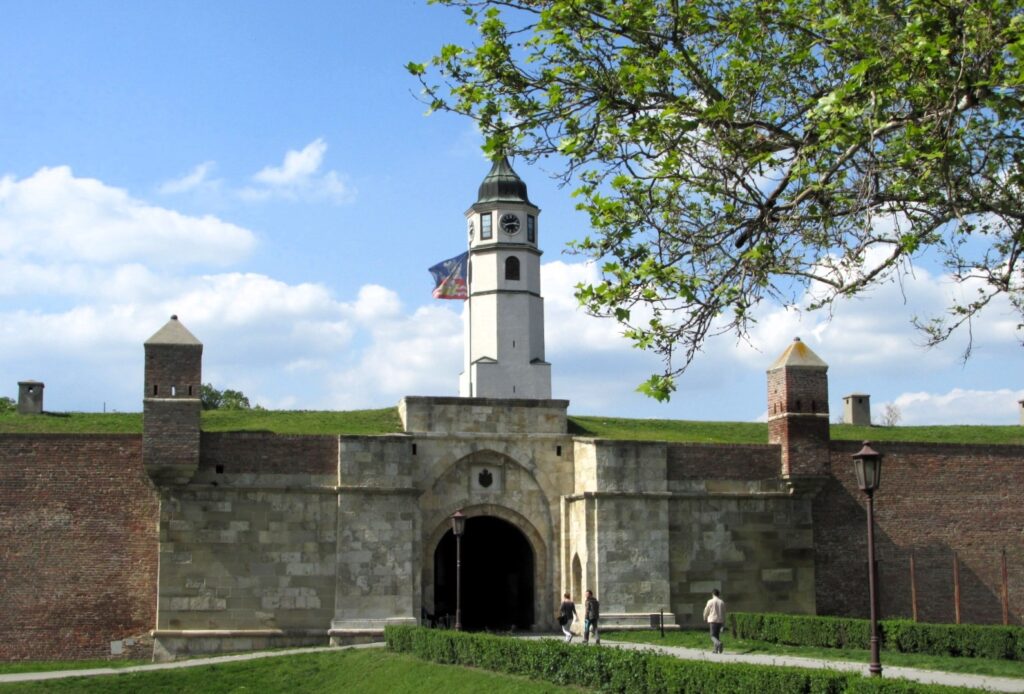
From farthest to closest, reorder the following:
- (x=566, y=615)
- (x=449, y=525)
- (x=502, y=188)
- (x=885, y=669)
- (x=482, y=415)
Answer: (x=502, y=188), (x=482, y=415), (x=449, y=525), (x=566, y=615), (x=885, y=669)

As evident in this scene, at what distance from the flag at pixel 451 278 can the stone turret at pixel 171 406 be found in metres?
28.5

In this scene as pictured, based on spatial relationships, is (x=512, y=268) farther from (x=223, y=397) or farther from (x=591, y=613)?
(x=591, y=613)

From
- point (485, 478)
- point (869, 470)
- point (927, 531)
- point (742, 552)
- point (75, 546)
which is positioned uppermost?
point (485, 478)

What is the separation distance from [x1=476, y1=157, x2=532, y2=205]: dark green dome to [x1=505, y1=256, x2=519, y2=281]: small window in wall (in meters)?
3.01

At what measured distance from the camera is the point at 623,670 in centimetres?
1905

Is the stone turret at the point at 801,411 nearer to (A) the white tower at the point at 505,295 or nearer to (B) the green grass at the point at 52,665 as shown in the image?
(B) the green grass at the point at 52,665

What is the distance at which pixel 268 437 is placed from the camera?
28.5 m

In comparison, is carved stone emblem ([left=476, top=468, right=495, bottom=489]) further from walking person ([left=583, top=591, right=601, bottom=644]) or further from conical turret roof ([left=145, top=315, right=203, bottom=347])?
conical turret roof ([left=145, top=315, right=203, bottom=347])

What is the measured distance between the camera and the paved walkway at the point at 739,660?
64.2 ft

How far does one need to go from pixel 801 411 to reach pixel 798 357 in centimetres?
128

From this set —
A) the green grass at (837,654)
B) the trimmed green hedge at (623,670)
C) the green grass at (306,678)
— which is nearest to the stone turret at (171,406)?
the green grass at (306,678)

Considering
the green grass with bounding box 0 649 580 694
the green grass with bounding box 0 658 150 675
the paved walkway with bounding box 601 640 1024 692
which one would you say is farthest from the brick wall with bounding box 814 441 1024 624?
the green grass with bounding box 0 658 150 675

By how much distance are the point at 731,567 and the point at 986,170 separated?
16982 mm

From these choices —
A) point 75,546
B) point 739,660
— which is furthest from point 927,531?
point 75,546
